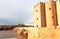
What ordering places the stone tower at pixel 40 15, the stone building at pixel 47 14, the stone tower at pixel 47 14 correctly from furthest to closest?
the stone tower at pixel 40 15, the stone tower at pixel 47 14, the stone building at pixel 47 14

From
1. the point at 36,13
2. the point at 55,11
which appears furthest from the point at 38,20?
the point at 55,11

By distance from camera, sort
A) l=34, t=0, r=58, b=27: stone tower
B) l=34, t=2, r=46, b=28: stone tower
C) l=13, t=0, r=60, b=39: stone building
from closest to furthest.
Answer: l=13, t=0, r=60, b=39: stone building, l=34, t=0, r=58, b=27: stone tower, l=34, t=2, r=46, b=28: stone tower

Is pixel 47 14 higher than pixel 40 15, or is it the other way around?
pixel 47 14

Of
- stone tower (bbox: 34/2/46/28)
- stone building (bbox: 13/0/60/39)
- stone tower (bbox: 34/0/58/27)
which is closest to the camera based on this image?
stone building (bbox: 13/0/60/39)

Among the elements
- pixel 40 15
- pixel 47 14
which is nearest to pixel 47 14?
pixel 47 14

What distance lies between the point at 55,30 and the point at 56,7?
16.1 m

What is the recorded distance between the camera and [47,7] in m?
26.0

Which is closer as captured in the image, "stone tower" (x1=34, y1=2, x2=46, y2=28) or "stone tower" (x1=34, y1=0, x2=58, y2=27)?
"stone tower" (x1=34, y1=0, x2=58, y2=27)

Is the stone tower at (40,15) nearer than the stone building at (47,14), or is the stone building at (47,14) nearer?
the stone building at (47,14)

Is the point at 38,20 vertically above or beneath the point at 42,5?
beneath

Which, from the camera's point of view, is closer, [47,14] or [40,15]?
[47,14]

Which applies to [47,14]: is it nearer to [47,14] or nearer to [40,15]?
[47,14]

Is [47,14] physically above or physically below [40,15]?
above

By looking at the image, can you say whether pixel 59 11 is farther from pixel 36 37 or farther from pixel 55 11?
pixel 36 37
